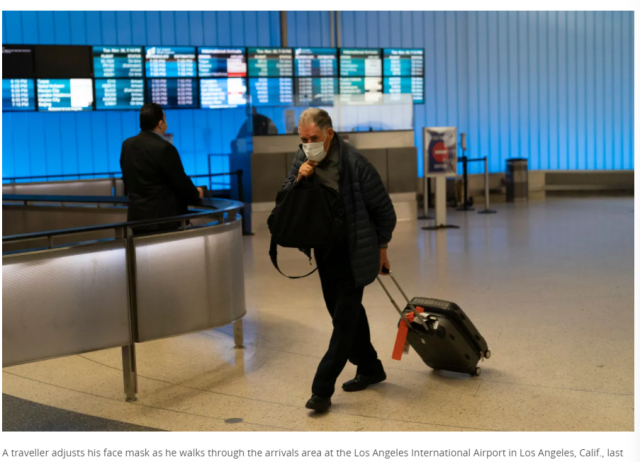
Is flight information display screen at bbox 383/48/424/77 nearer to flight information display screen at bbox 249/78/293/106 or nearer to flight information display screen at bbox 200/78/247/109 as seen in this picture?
flight information display screen at bbox 249/78/293/106

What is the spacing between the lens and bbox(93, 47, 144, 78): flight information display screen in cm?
1306

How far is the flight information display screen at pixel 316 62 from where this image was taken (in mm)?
13992

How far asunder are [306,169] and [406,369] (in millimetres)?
1431

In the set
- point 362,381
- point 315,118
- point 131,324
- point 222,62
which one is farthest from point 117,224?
point 222,62

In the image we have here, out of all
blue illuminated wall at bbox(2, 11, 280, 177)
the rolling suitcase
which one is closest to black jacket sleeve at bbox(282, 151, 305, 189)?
the rolling suitcase

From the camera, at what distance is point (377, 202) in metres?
3.64

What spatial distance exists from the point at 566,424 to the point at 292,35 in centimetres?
1285

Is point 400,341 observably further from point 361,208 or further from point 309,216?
point 309,216

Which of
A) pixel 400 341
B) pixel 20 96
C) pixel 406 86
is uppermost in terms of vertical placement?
pixel 406 86

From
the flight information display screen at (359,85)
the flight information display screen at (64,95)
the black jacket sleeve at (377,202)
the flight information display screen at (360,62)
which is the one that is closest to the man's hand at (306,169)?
the black jacket sleeve at (377,202)

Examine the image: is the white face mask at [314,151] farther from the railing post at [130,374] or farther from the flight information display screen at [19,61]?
the flight information display screen at [19,61]

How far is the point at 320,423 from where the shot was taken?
3562mm
